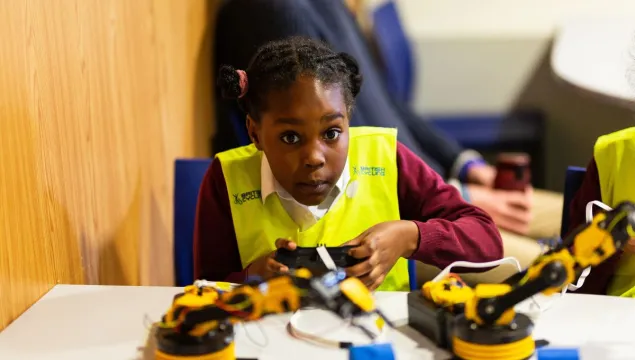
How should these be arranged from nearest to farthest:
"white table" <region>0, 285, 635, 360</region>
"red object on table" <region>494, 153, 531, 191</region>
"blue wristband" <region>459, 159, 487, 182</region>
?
"white table" <region>0, 285, 635, 360</region>, "red object on table" <region>494, 153, 531, 191</region>, "blue wristband" <region>459, 159, 487, 182</region>

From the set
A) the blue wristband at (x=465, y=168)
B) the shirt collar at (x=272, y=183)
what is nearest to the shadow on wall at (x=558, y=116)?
the blue wristband at (x=465, y=168)

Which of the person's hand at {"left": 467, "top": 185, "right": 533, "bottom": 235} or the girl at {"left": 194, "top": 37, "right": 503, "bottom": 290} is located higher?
the girl at {"left": 194, "top": 37, "right": 503, "bottom": 290}

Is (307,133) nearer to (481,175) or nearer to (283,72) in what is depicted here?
(283,72)

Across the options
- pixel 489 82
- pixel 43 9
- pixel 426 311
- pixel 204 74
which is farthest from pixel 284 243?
pixel 489 82

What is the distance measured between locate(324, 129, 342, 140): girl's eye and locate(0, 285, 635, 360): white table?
0.21 meters

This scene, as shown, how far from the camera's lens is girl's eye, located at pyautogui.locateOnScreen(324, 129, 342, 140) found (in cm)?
100

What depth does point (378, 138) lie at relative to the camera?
3.80ft

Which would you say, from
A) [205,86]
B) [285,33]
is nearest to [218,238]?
[285,33]

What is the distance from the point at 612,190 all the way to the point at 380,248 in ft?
1.32

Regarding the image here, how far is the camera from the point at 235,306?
73cm

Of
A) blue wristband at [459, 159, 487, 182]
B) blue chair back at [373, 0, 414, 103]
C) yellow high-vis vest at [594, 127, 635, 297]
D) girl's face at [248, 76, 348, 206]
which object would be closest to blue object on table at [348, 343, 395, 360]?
girl's face at [248, 76, 348, 206]

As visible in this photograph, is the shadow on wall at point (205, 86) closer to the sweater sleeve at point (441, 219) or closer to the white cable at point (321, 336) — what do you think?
the sweater sleeve at point (441, 219)

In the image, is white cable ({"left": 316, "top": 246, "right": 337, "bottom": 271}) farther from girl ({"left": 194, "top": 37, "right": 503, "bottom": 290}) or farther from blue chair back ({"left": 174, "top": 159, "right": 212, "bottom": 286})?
blue chair back ({"left": 174, "top": 159, "right": 212, "bottom": 286})

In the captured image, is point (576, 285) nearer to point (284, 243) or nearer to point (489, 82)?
point (284, 243)
